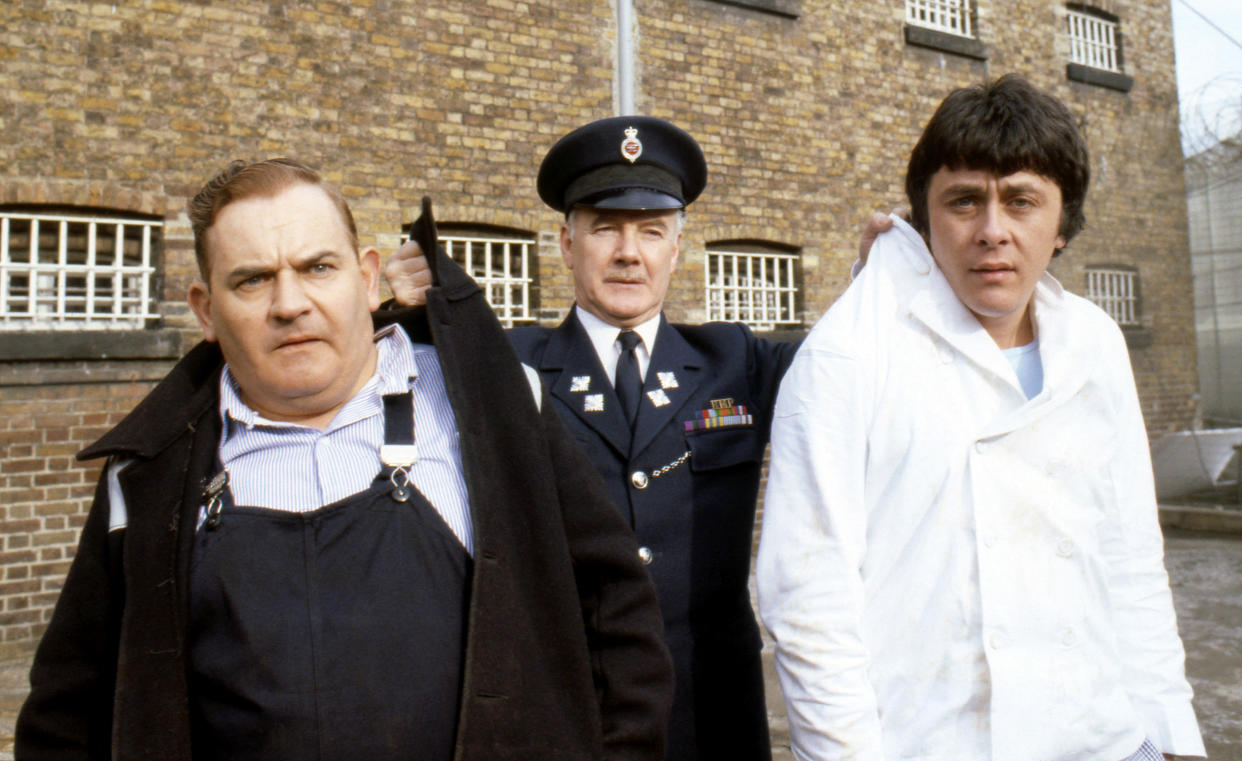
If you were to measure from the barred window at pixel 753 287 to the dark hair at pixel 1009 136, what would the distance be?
5.75 meters

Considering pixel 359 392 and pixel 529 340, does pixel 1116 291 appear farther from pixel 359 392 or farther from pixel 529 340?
pixel 359 392

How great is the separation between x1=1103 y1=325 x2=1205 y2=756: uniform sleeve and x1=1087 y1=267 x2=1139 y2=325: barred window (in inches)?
378

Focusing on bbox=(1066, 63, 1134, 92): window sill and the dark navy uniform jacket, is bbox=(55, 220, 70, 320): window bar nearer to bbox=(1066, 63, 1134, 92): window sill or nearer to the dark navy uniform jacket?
the dark navy uniform jacket

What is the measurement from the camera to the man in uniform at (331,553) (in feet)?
4.38

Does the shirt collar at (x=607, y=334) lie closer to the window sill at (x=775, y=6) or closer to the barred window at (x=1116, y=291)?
the window sill at (x=775, y=6)

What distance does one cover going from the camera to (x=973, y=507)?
154 cm

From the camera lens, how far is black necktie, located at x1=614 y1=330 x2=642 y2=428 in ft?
7.36

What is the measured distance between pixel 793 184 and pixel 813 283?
0.97 m

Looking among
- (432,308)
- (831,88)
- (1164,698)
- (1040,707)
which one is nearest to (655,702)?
(1040,707)

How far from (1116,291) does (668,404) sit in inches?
408

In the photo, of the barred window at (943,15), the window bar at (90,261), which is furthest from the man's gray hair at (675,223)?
the barred window at (943,15)

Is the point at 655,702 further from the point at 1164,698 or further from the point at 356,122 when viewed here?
the point at 356,122

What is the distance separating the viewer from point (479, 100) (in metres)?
6.51

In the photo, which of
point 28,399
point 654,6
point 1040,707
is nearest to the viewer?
point 1040,707
